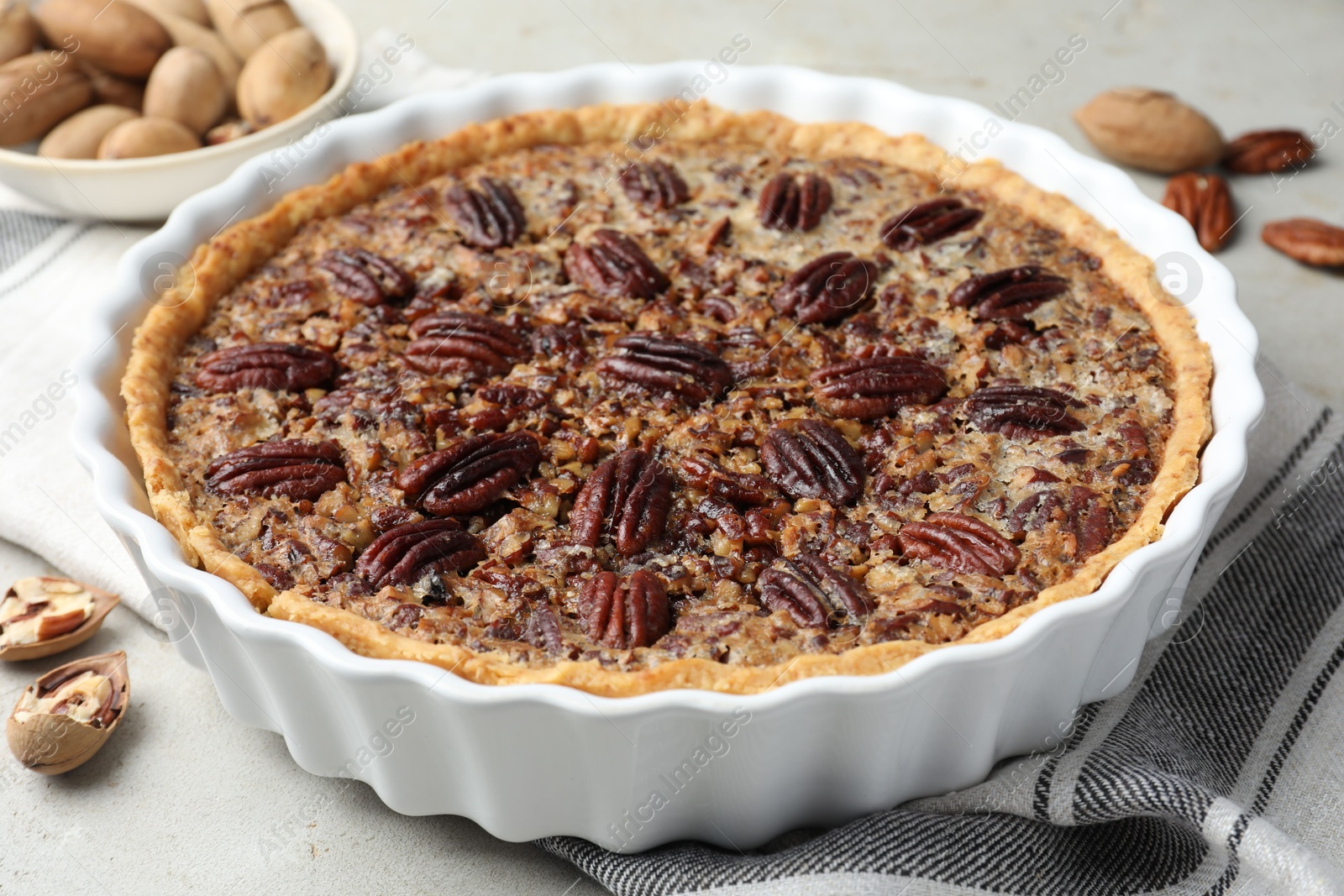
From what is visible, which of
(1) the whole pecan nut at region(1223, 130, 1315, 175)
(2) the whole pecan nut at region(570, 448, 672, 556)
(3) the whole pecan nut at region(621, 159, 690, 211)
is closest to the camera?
(2) the whole pecan nut at region(570, 448, 672, 556)

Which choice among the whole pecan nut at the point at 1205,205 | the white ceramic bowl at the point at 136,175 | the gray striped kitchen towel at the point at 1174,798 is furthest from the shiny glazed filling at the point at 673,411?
the whole pecan nut at the point at 1205,205

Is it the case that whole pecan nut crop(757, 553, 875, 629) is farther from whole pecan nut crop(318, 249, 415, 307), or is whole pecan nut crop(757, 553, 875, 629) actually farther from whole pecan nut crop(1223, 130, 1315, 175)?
whole pecan nut crop(1223, 130, 1315, 175)

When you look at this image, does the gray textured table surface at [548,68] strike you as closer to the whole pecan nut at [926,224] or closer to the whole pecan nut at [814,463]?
the whole pecan nut at [814,463]

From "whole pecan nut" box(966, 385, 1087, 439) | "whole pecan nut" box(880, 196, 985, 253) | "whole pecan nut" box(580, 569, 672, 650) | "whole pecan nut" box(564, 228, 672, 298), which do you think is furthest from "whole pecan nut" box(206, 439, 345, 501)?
"whole pecan nut" box(880, 196, 985, 253)

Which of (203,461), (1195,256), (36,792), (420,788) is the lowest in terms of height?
(36,792)

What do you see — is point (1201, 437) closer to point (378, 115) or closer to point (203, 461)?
point (203, 461)

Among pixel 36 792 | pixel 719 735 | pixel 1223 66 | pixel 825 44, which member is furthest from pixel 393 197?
pixel 1223 66
